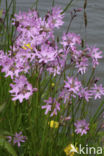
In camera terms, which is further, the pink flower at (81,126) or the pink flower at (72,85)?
the pink flower at (81,126)

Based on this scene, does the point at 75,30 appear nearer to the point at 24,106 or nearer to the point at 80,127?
the point at 24,106

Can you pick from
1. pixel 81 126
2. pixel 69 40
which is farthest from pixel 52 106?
pixel 81 126

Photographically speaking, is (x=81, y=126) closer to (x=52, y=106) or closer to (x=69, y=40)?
(x=52, y=106)

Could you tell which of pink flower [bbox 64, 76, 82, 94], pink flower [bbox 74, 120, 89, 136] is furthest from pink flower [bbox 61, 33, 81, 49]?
pink flower [bbox 74, 120, 89, 136]

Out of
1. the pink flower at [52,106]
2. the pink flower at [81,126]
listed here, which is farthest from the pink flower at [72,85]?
the pink flower at [81,126]

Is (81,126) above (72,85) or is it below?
below

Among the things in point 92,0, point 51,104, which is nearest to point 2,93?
point 51,104

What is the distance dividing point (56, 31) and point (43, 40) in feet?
10.7

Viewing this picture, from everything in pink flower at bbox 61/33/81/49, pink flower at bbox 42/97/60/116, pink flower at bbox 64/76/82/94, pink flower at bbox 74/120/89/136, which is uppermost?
pink flower at bbox 61/33/81/49

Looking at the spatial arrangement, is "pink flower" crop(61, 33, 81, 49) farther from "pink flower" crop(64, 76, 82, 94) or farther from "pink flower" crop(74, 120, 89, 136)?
"pink flower" crop(74, 120, 89, 136)

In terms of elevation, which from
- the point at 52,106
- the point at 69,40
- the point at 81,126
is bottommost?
the point at 81,126

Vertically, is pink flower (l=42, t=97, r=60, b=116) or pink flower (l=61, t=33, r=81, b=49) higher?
pink flower (l=61, t=33, r=81, b=49)

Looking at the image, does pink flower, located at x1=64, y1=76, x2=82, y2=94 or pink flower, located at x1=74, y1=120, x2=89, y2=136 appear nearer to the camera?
pink flower, located at x1=64, y1=76, x2=82, y2=94

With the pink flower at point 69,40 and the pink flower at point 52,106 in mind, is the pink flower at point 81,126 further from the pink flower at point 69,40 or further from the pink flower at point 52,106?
the pink flower at point 69,40
